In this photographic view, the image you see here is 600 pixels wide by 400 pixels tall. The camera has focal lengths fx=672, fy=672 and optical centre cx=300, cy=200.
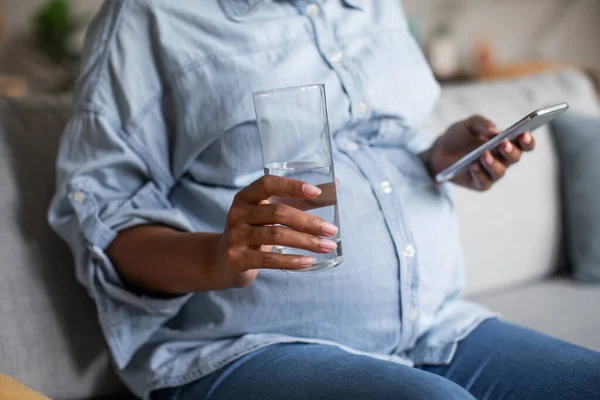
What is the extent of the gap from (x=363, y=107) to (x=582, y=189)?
2.51 feet

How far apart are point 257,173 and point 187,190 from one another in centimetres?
11

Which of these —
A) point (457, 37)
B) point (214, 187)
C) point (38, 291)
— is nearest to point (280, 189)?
point (214, 187)

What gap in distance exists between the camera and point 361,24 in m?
1.05

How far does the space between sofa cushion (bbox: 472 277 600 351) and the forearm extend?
746 mm

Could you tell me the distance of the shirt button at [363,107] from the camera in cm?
97

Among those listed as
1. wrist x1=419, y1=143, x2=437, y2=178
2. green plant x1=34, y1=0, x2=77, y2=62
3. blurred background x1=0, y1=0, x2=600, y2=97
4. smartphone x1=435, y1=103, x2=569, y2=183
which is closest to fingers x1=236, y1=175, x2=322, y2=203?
smartphone x1=435, y1=103, x2=569, y2=183

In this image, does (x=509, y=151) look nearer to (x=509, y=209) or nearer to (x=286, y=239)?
(x=286, y=239)

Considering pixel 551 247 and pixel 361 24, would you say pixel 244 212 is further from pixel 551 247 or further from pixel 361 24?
pixel 551 247

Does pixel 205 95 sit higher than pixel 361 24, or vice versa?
pixel 361 24

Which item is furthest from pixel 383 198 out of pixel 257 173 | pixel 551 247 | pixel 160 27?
→ pixel 551 247

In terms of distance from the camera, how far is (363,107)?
976 millimetres

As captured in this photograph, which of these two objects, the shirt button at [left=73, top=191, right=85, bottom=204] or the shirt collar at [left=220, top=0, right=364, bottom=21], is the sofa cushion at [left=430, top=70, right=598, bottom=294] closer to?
the shirt collar at [left=220, top=0, right=364, bottom=21]

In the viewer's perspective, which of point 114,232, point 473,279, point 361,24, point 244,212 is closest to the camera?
point 244,212

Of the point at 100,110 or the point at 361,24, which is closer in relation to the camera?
the point at 100,110
